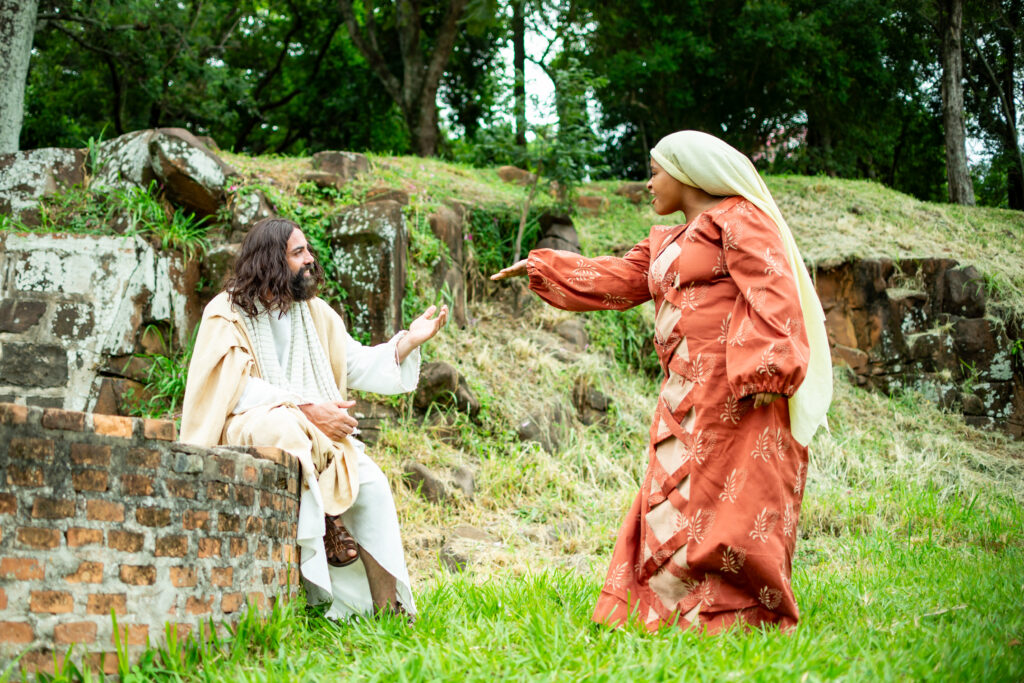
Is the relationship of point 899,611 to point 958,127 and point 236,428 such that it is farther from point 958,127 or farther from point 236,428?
point 958,127

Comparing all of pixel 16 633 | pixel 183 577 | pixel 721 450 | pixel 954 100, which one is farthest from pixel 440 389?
pixel 954 100

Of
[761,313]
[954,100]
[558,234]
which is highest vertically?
[954,100]

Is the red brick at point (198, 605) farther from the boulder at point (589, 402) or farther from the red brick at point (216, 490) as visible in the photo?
the boulder at point (589, 402)

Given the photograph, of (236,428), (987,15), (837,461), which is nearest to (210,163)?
(236,428)

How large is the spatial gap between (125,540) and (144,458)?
0.26 meters

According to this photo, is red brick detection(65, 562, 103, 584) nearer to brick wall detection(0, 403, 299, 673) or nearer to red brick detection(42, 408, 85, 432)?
brick wall detection(0, 403, 299, 673)

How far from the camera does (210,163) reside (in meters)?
7.04

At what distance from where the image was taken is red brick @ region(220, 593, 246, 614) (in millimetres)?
2994

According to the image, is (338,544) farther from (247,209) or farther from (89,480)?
(247,209)

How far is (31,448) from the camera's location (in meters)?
2.47

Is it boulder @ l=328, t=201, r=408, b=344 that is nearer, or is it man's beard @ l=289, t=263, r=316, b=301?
man's beard @ l=289, t=263, r=316, b=301

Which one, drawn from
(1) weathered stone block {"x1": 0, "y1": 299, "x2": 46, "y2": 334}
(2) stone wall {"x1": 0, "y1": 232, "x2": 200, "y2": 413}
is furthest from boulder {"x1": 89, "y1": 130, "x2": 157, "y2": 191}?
(1) weathered stone block {"x1": 0, "y1": 299, "x2": 46, "y2": 334}

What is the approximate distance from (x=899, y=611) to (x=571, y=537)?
2.63 meters

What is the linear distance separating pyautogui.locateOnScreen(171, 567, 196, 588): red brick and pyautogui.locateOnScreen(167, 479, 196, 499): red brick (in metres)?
0.23
